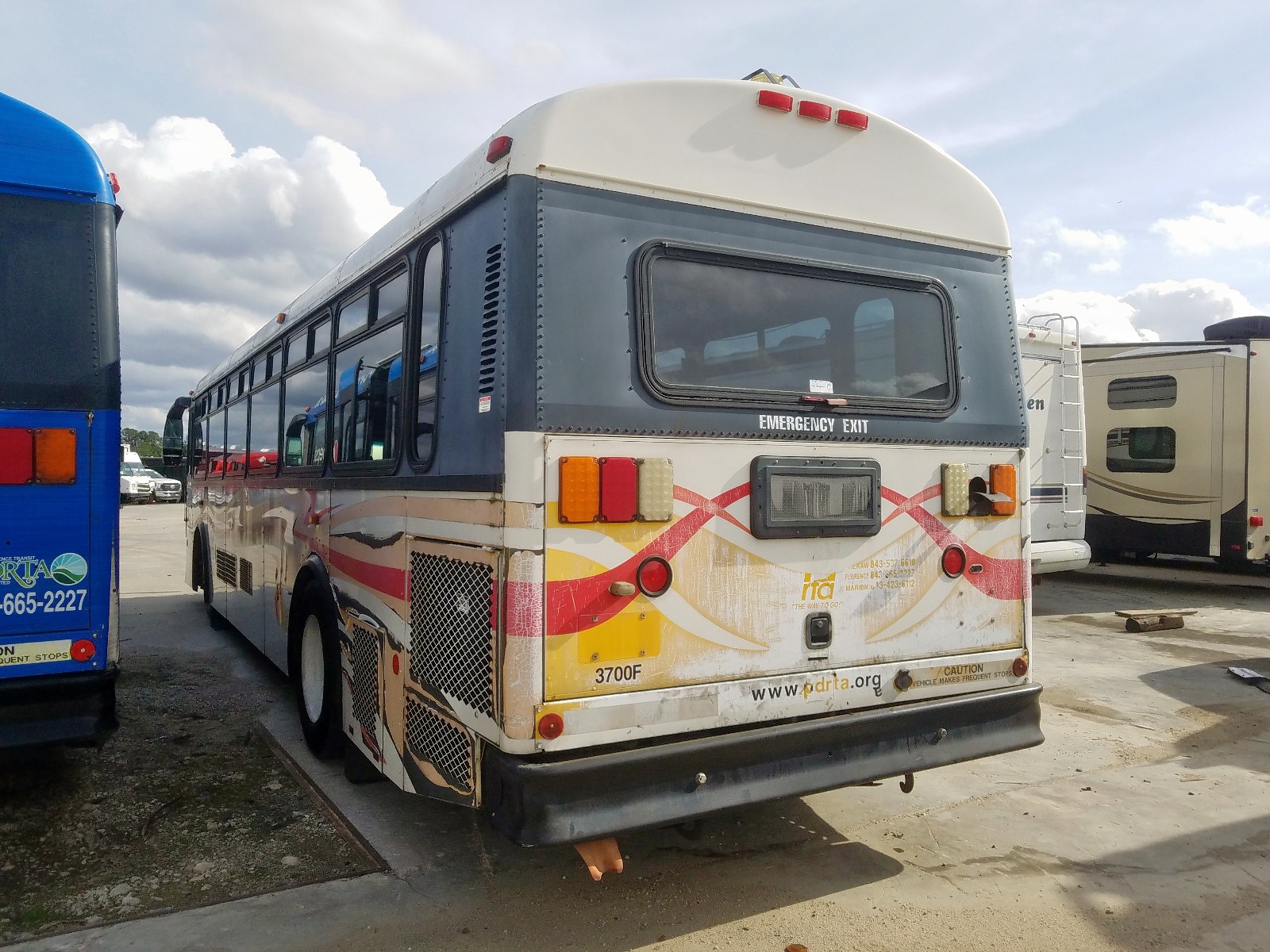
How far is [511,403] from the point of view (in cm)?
332

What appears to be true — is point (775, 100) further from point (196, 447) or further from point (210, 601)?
point (196, 447)

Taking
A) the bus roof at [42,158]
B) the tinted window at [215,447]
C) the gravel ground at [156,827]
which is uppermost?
the bus roof at [42,158]

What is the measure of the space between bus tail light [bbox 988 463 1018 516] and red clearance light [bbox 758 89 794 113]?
189 centimetres

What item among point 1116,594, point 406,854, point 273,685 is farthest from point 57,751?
point 1116,594

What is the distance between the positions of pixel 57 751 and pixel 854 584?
4677 millimetres

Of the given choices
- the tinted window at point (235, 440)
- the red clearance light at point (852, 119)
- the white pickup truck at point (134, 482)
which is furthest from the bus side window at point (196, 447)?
the white pickup truck at point (134, 482)

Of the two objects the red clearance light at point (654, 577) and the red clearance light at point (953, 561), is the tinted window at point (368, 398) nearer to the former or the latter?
the red clearance light at point (654, 577)

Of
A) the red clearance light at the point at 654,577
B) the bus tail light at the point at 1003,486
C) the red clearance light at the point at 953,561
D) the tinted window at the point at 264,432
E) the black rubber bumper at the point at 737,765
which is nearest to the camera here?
the black rubber bumper at the point at 737,765

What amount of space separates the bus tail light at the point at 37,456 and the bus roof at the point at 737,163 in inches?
66.8

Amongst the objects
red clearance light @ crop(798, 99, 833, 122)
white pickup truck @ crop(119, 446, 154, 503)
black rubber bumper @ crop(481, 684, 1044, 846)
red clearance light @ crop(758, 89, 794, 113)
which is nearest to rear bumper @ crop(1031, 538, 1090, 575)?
black rubber bumper @ crop(481, 684, 1044, 846)

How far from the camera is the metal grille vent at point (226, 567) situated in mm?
8180

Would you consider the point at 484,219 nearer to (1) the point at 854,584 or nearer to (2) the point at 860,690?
(1) the point at 854,584

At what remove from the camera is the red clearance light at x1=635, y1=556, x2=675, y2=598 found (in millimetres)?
3445

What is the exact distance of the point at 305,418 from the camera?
232 inches
